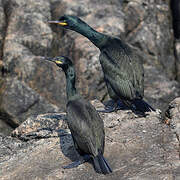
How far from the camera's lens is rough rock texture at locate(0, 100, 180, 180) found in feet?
17.8

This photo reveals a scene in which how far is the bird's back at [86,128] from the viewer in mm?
5477

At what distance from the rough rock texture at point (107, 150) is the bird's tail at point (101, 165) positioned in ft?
0.27

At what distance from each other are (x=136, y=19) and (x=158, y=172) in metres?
8.36

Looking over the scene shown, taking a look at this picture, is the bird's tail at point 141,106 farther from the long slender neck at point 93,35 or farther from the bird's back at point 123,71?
the long slender neck at point 93,35

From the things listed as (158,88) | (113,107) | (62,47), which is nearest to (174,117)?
(113,107)

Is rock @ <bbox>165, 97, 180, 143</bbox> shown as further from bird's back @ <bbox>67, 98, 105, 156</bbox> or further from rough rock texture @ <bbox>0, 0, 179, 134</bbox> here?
rough rock texture @ <bbox>0, 0, 179, 134</bbox>

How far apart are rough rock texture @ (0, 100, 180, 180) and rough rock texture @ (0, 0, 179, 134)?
3454mm

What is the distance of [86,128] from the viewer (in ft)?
18.2

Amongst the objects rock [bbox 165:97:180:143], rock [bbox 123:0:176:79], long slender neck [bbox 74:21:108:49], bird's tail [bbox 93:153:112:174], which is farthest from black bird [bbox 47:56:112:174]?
rock [bbox 123:0:176:79]

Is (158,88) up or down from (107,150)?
down

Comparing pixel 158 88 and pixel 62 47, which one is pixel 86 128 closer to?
pixel 158 88

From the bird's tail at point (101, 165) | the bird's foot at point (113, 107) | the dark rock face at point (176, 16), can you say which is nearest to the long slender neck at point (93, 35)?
the bird's foot at point (113, 107)

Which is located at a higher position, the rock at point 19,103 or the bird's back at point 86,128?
the bird's back at point 86,128

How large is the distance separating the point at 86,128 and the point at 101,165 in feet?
1.76
